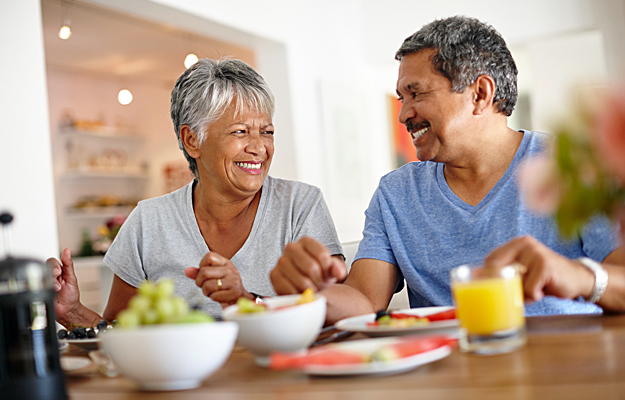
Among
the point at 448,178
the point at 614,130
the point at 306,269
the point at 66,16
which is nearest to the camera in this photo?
the point at 614,130

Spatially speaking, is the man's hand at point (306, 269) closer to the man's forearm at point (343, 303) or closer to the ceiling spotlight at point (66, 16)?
the man's forearm at point (343, 303)

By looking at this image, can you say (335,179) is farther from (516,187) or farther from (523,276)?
(523,276)

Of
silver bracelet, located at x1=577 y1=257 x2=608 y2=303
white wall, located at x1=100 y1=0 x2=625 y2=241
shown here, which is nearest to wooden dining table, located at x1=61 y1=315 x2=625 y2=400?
silver bracelet, located at x1=577 y1=257 x2=608 y2=303

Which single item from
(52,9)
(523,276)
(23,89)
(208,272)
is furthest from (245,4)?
(523,276)

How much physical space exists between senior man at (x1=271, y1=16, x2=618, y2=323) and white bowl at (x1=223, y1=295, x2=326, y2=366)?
681 millimetres

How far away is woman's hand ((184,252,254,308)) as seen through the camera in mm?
1317

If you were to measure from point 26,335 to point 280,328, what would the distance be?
0.34 m

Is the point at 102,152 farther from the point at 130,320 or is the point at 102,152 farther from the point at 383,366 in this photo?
the point at 383,366

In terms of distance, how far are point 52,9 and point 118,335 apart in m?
4.68

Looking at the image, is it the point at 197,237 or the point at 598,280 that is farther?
the point at 197,237

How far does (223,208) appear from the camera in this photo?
6.48 ft

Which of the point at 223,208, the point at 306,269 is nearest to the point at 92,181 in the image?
the point at 223,208

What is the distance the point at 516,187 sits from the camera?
155cm

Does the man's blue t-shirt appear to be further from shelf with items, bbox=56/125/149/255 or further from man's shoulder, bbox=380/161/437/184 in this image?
shelf with items, bbox=56/125/149/255
